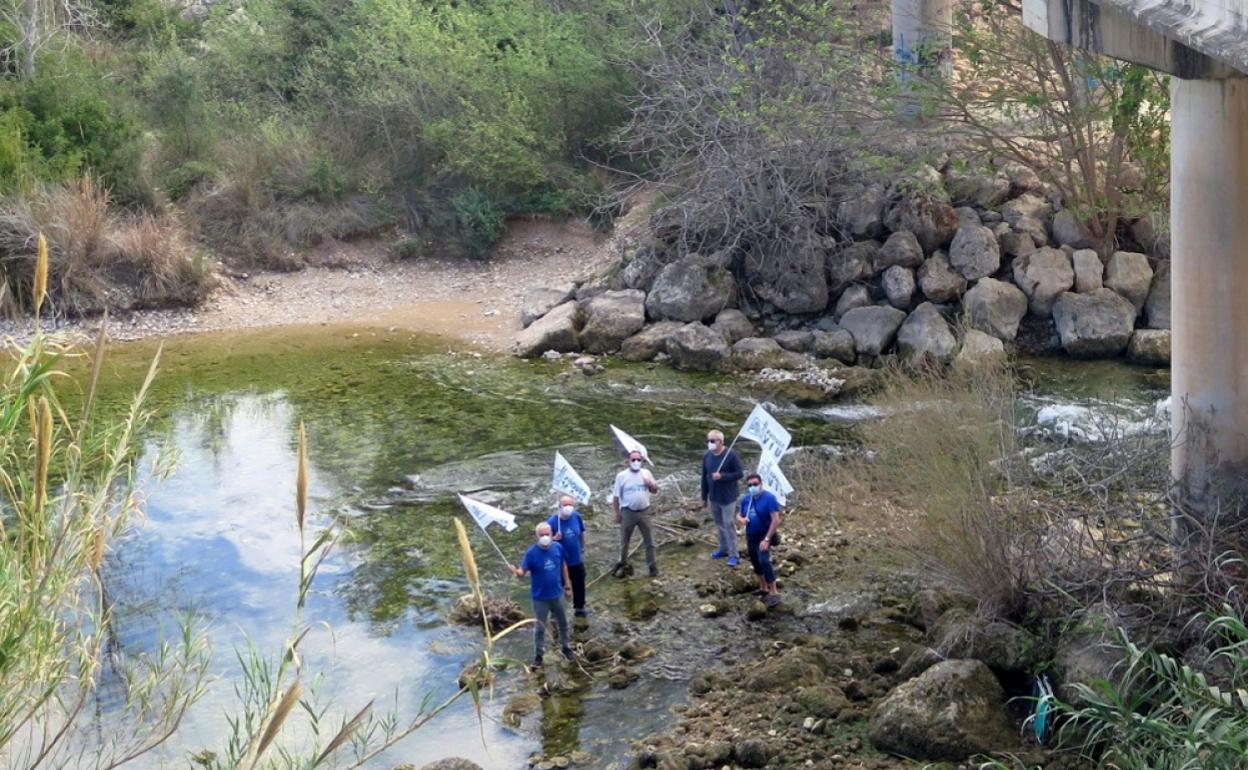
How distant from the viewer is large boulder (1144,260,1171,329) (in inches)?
901

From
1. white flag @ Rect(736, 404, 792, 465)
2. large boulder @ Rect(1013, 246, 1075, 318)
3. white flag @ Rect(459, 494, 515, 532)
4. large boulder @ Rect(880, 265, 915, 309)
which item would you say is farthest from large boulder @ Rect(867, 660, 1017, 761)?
large boulder @ Rect(1013, 246, 1075, 318)

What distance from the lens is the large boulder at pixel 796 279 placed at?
2425 centimetres

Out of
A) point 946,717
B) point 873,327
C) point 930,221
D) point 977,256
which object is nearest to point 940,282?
point 977,256

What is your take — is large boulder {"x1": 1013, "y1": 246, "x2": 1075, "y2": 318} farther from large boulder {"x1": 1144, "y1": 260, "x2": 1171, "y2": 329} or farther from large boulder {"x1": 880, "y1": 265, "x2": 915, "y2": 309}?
large boulder {"x1": 880, "y1": 265, "x2": 915, "y2": 309}

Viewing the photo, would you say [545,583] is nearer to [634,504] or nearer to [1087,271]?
[634,504]

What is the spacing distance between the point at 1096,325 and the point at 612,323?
776 cm

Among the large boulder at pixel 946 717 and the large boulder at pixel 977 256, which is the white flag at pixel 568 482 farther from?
the large boulder at pixel 977 256

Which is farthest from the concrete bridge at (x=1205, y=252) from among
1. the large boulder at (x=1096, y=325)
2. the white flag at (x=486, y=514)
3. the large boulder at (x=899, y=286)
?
the large boulder at (x=899, y=286)

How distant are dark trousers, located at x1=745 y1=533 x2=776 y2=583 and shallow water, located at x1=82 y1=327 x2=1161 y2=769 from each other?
1867 mm

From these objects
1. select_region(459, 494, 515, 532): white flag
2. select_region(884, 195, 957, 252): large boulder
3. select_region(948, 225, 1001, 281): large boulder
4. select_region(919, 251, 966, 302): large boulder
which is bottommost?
select_region(459, 494, 515, 532): white flag

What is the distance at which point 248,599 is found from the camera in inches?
587

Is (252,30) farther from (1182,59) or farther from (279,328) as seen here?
(1182,59)

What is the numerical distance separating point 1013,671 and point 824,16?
14398mm

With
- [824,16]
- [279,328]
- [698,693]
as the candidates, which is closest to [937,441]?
[698,693]
